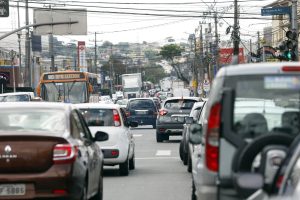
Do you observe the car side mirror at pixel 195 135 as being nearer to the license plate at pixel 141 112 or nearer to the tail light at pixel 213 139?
the tail light at pixel 213 139

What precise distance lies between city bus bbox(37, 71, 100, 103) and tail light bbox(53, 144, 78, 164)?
32.2 metres

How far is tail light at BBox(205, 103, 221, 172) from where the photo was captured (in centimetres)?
945

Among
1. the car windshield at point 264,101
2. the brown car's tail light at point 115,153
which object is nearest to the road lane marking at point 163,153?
the brown car's tail light at point 115,153

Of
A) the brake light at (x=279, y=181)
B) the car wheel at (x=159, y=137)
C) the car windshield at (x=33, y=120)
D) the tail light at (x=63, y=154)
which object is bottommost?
the car wheel at (x=159, y=137)

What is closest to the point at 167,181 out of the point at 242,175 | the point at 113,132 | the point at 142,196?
the point at 113,132

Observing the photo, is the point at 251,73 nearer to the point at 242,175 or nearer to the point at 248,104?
the point at 248,104

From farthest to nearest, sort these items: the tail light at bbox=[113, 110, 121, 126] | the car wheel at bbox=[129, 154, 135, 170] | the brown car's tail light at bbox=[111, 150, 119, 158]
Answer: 1. the car wheel at bbox=[129, 154, 135, 170]
2. the tail light at bbox=[113, 110, 121, 126]
3. the brown car's tail light at bbox=[111, 150, 119, 158]

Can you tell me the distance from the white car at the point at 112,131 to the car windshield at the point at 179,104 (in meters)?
13.0

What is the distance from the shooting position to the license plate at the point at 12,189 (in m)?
10.9

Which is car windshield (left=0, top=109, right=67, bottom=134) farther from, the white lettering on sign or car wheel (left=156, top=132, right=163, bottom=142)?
the white lettering on sign

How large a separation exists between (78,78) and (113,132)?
84.1 ft

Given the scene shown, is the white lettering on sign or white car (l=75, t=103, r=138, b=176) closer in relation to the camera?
white car (l=75, t=103, r=138, b=176)

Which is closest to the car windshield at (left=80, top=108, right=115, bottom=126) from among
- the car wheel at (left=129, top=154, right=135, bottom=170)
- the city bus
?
the car wheel at (left=129, top=154, right=135, bottom=170)

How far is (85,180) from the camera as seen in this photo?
462 inches
